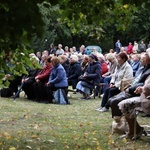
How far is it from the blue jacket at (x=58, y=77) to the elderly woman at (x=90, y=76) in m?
1.16

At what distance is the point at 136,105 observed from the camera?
836cm

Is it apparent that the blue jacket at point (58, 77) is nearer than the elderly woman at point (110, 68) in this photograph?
No

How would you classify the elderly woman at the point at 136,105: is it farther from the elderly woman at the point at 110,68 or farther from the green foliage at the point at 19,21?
the elderly woman at the point at 110,68

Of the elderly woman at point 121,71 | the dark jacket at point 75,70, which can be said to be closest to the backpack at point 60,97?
the dark jacket at point 75,70

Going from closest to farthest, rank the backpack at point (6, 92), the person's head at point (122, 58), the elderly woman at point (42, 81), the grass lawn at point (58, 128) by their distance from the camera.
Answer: the grass lawn at point (58, 128) → the person's head at point (122, 58) → the elderly woman at point (42, 81) → the backpack at point (6, 92)

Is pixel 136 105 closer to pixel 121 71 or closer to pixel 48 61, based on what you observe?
pixel 121 71

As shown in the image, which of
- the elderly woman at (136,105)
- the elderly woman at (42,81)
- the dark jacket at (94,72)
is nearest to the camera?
the elderly woman at (136,105)

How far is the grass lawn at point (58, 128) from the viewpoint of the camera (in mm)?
7957

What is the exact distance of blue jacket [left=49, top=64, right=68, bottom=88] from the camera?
595 inches

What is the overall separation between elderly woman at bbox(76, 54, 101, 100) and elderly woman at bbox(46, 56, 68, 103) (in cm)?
117

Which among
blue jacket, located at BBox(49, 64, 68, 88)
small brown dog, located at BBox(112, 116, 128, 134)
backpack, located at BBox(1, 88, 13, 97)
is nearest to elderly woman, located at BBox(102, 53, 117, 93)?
blue jacket, located at BBox(49, 64, 68, 88)

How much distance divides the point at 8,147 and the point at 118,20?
10.9 feet

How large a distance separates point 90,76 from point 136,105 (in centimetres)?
778

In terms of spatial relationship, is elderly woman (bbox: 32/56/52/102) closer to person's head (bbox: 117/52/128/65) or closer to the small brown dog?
person's head (bbox: 117/52/128/65)
